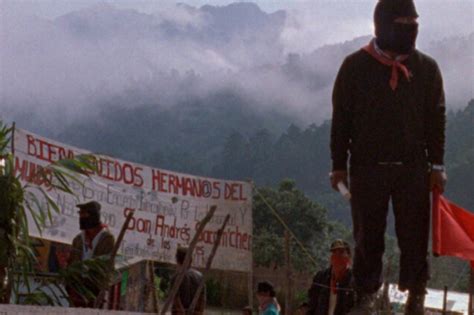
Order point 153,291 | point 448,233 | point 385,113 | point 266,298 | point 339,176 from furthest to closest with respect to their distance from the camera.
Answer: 1. point 266,298
2. point 153,291
3. point 448,233
4. point 339,176
5. point 385,113

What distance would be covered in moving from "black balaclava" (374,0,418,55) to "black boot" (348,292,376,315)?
1203mm

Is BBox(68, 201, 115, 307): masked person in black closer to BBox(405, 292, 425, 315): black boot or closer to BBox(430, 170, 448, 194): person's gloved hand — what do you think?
BBox(405, 292, 425, 315): black boot

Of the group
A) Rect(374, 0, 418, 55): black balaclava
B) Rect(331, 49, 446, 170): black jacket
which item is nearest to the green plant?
Rect(331, 49, 446, 170): black jacket

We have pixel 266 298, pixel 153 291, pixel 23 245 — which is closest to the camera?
pixel 23 245

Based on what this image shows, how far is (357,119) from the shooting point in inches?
207

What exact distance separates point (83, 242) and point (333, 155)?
344 cm

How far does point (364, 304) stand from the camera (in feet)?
17.2

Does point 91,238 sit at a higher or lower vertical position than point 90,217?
lower

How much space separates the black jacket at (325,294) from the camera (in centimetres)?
622

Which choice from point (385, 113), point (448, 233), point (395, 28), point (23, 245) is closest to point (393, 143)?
point (385, 113)

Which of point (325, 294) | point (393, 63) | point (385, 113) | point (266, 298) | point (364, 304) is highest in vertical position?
point (393, 63)

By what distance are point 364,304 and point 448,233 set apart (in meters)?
0.75

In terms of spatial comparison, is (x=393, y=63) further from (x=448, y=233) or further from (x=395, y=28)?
(x=448, y=233)

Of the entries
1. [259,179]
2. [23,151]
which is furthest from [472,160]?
[23,151]
